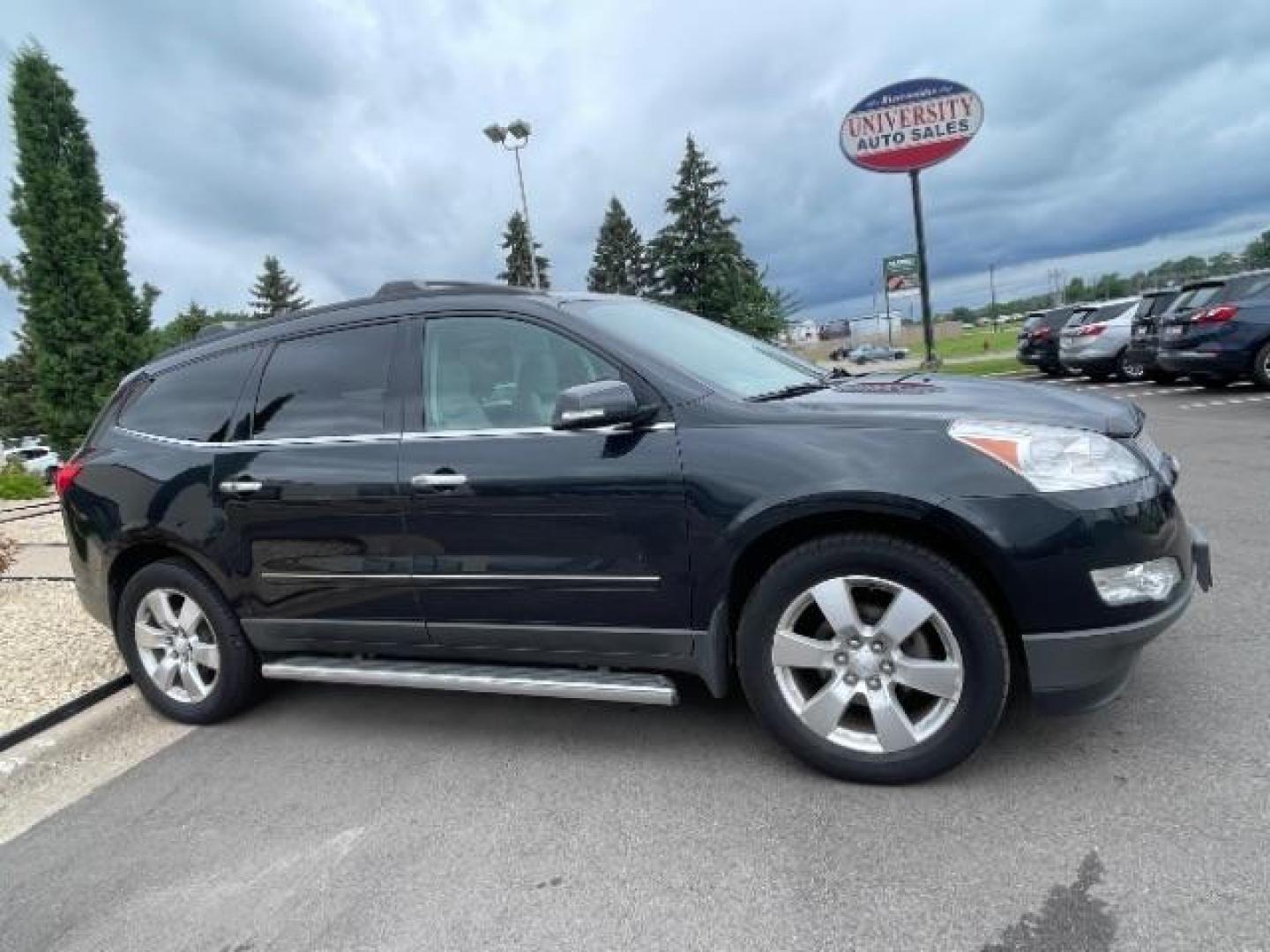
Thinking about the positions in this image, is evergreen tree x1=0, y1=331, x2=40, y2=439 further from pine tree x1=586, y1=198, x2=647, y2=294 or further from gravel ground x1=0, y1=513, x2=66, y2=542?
gravel ground x1=0, y1=513, x2=66, y2=542

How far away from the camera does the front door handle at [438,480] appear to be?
3291 mm

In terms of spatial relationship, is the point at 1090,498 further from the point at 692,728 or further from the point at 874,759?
the point at 692,728

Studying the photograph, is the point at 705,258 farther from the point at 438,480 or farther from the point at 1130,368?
the point at 438,480

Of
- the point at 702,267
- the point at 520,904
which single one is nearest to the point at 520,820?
the point at 520,904

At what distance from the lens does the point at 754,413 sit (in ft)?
9.98

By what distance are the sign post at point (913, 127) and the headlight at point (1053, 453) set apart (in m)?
18.8

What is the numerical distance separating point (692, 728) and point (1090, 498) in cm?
166

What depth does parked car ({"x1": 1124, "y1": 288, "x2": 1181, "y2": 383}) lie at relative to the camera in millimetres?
13861

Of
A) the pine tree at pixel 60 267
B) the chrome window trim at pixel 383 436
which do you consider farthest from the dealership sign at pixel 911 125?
the chrome window trim at pixel 383 436

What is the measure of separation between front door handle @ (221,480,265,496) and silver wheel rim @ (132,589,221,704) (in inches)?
23.8

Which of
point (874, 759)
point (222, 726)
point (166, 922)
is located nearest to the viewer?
point (166, 922)

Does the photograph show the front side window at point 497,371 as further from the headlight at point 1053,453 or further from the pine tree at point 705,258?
the pine tree at point 705,258

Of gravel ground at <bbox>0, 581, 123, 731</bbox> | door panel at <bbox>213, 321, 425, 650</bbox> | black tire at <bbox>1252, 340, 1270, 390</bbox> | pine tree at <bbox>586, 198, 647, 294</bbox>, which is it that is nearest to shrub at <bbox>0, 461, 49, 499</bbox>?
gravel ground at <bbox>0, 581, 123, 731</bbox>

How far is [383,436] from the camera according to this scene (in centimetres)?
351
